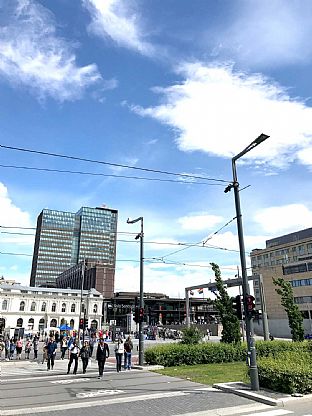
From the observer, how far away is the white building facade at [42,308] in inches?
4419

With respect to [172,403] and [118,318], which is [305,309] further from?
[118,318]

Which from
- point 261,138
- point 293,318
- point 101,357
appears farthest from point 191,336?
point 261,138

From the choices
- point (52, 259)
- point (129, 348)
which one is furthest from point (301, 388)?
point (52, 259)

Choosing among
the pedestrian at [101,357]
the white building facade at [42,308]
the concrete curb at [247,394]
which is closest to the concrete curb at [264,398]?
the concrete curb at [247,394]

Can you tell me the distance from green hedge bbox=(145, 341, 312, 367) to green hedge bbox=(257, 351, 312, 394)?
8023mm

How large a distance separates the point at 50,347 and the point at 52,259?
169269 mm

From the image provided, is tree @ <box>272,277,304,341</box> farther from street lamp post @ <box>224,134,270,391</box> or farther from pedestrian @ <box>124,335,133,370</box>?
street lamp post @ <box>224,134,270,391</box>

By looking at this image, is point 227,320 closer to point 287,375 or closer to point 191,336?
point 191,336

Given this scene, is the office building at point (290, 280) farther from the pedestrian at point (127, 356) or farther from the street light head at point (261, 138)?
the street light head at point (261, 138)

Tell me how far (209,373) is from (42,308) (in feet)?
360

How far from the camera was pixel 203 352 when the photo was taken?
22344mm

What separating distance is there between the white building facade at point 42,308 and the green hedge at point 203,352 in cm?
9147

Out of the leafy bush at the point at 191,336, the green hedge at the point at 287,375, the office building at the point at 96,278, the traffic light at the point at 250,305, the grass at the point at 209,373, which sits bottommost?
the grass at the point at 209,373

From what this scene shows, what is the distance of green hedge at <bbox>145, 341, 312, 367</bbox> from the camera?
21484 millimetres
